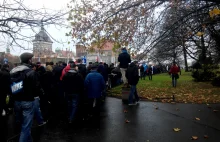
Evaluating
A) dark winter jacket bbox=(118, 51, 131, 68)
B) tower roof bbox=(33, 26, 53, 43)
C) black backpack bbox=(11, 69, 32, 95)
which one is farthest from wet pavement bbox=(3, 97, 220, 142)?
tower roof bbox=(33, 26, 53, 43)

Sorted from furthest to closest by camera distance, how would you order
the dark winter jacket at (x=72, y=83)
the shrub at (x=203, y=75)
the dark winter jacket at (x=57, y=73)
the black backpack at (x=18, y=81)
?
the shrub at (x=203, y=75) → the dark winter jacket at (x=57, y=73) → the dark winter jacket at (x=72, y=83) → the black backpack at (x=18, y=81)

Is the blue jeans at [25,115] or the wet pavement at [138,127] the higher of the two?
the blue jeans at [25,115]

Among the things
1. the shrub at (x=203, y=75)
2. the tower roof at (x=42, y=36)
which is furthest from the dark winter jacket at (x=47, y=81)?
the shrub at (x=203, y=75)

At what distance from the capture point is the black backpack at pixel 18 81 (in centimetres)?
453

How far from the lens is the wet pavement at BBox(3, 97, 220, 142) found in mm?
5688

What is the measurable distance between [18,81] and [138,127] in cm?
372

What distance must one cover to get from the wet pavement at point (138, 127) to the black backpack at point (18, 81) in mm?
1754

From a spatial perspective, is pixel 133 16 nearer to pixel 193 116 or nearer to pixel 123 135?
pixel 193 116

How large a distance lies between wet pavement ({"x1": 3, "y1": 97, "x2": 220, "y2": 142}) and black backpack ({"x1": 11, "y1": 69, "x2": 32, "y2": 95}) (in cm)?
175

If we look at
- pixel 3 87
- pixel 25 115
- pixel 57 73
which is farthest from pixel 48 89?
pixel 25 115

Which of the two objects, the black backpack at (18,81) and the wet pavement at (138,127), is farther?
the wet pavement at (138,127)

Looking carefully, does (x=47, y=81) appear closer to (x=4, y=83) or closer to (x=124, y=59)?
(x=4, y=83)

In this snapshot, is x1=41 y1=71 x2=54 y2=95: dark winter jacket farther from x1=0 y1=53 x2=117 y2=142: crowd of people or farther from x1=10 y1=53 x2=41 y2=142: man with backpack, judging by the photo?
x1=10 y1=53 x2=41 y2=142: man with backpack

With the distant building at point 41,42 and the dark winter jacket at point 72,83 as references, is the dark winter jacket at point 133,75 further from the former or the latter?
the distant building at point 41,42
